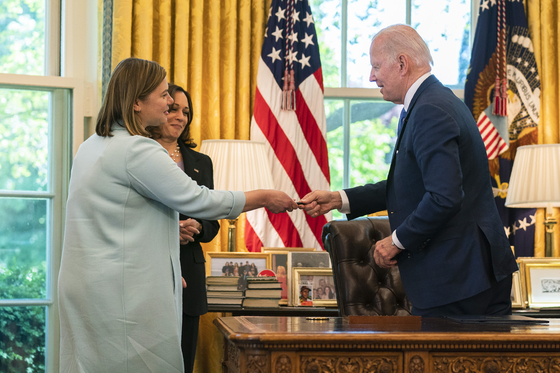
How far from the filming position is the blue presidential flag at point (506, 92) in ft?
12.7

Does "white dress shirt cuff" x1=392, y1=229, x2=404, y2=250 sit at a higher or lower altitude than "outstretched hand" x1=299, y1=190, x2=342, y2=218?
lower

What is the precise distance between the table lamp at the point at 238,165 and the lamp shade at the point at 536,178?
1451mm

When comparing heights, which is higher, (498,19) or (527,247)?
(498,19)

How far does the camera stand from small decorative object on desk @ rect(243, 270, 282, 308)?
3.08 metres

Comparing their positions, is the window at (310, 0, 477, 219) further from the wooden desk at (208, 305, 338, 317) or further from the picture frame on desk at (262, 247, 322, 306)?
the wooden desk at (208, 305, 338, 317)

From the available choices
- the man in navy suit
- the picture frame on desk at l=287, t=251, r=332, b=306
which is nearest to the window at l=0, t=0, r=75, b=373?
the picture frame on desk at l=287, t=251, r=332, b=306

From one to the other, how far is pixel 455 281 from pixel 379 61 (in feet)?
2.61

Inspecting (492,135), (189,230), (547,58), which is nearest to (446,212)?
(189,230)

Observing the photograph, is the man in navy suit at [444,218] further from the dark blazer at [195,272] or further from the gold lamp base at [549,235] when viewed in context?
the gold lamp base at [549,235]

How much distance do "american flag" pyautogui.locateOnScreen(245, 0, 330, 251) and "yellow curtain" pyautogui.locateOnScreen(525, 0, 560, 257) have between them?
4.81 feet

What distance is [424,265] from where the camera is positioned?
1833mm

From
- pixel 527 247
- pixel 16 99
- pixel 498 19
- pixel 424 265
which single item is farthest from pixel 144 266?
pixel 498 19

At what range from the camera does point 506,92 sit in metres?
3.86

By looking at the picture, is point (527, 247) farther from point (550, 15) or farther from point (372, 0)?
point (372, 0)
